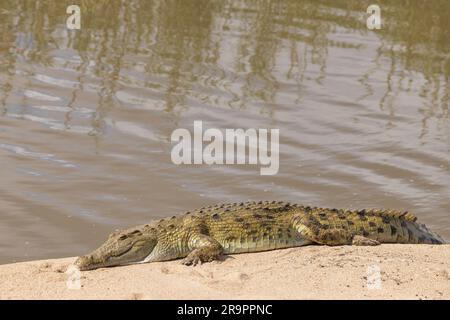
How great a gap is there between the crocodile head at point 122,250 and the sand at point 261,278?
80 mm

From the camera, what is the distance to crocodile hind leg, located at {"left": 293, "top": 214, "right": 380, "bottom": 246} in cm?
704

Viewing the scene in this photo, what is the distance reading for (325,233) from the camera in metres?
7.06

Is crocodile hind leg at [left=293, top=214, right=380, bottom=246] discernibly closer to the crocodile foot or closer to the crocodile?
the crocodile

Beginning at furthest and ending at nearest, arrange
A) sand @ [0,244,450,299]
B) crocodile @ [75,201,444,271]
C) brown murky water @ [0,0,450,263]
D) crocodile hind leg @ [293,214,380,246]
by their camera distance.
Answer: brown murky water @ [0,0,450,263] < crocodile hind leg @ [293,214,380,246] < crocodile @ [75,201,444,271] < sand @ [0,244,450,299]

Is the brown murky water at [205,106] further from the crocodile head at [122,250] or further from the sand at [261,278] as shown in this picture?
the sand at [261,278]

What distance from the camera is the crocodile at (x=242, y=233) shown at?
6.69 m

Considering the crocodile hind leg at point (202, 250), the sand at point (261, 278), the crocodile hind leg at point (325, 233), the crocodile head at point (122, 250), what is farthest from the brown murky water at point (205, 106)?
the crocodile hind leg at point (325, 233)

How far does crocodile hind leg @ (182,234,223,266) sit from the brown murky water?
4.10 feet

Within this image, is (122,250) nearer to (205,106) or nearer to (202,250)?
(202,250)

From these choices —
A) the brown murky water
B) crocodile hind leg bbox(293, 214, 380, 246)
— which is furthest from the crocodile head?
crocodile hind leg bbox(293, 214, 380, 246)

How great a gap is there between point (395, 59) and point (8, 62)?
5.77 metres

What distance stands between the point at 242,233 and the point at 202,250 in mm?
452

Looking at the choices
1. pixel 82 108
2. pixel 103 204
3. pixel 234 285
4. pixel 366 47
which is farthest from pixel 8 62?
pixel 234 285

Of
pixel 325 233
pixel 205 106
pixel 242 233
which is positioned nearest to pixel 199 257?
pixel 242 233
